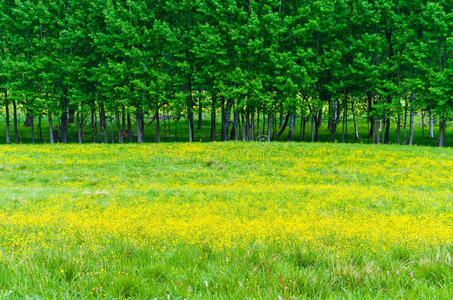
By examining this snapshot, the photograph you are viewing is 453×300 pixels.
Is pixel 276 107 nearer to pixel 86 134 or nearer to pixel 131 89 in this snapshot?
A: pixel 131 89

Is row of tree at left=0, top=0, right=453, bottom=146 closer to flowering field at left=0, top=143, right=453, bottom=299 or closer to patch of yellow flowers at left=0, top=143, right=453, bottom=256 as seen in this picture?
patch of yellow flowers at left=0, top=143, right=453, bottom=256

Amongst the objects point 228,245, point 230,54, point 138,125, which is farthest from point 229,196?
point 138,125

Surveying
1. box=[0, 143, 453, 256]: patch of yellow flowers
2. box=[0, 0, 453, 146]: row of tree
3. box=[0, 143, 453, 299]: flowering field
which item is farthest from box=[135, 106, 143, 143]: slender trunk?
box=[0, 143, 453, 299]: flowering field

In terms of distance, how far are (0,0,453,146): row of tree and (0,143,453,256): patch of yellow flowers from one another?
939 cm

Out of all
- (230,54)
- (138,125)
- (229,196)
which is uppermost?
(230,54)

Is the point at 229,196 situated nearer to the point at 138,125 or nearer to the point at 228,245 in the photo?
the point at 228,245

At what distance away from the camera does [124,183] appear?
1406 centimetres

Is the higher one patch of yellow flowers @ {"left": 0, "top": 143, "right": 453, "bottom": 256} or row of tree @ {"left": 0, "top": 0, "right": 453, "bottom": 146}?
row of tree @ {"left": 0, "top": 0, "right": 453, "bottom": 146}

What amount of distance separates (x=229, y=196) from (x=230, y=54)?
903 inches

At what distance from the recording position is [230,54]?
97.5ft

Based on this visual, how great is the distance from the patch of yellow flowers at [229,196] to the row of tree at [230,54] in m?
9.39

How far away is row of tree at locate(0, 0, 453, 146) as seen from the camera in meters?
26.8

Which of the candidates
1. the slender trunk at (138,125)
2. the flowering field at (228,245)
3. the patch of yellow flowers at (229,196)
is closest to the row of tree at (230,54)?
the slender trunk at (138,125)

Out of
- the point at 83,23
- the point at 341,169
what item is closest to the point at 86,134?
the point at 83,23
